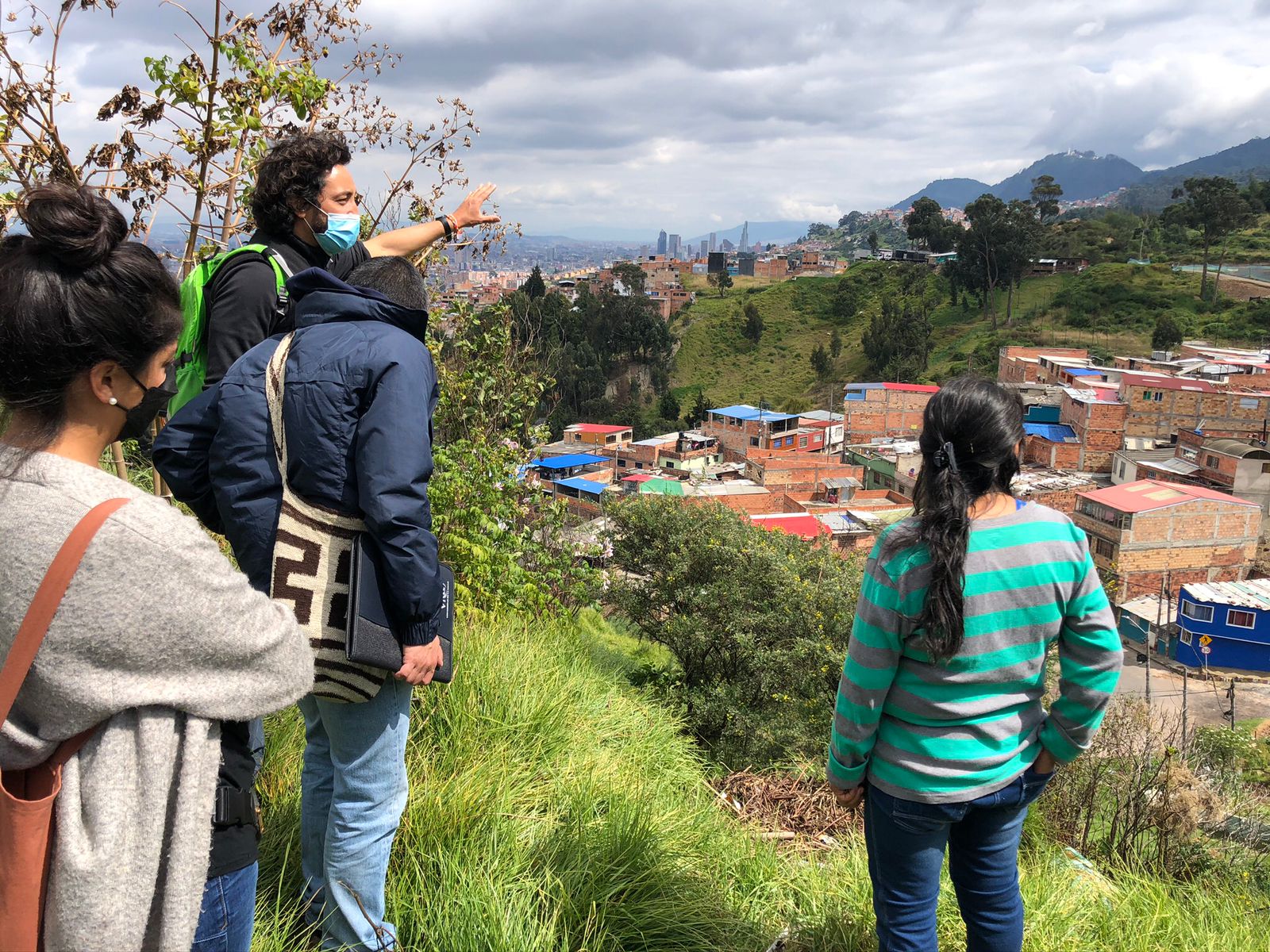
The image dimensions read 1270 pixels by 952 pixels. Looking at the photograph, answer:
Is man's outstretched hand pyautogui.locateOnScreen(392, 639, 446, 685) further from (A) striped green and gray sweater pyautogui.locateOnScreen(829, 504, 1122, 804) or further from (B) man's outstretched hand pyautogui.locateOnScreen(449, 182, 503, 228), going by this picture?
(B) man's outstretched hand pyautogui.locateOnScreen(449, 182, 503, 228)

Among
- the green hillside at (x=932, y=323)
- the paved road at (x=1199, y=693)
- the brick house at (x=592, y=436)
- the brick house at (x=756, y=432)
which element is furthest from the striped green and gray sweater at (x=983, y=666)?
Result: the green hillside at (x=932, y=323)

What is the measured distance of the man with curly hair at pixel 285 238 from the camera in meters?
1.74

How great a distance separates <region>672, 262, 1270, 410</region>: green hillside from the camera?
41.5 m

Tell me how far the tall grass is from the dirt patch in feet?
1.23

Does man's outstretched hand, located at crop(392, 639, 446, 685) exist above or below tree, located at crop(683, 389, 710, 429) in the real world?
above

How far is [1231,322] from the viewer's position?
39906 millimetres

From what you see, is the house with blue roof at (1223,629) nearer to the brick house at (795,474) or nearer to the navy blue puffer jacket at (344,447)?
the brick house at (795,474)

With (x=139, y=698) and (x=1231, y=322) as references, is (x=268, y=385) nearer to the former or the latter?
(x=139, y=698)

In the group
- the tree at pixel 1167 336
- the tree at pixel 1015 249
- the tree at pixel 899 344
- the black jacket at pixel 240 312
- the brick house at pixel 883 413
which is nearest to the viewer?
the black jacket at pixel 240 312

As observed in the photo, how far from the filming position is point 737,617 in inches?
278

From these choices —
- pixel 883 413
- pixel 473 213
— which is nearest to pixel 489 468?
pixel 473 213

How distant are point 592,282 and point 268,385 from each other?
66146mm

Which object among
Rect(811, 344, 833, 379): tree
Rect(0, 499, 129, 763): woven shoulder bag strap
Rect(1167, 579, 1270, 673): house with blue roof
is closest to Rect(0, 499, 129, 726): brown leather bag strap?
Rect(0, 499, 129, 763): woven shoulder bag strap

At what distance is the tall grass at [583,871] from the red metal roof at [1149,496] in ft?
66.7
